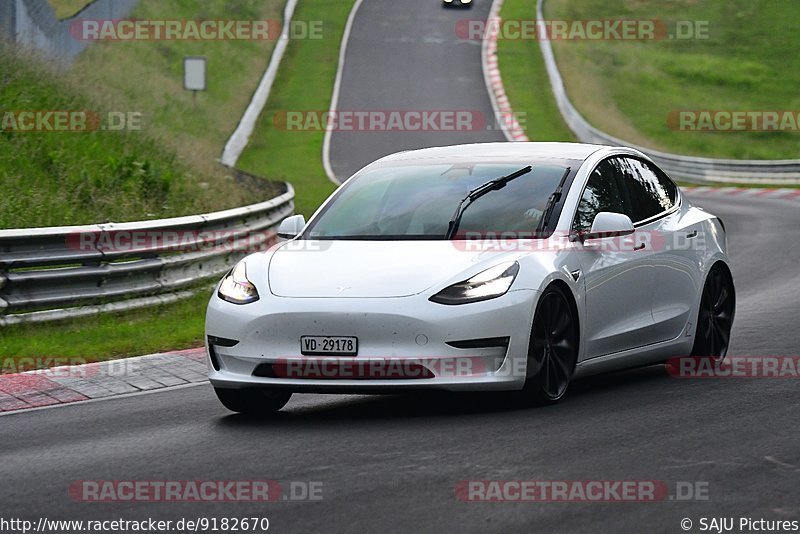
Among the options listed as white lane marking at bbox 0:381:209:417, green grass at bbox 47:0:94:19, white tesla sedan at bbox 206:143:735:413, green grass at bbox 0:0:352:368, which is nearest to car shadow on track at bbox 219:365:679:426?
white tesla sedan at bbox 206:143:735:413

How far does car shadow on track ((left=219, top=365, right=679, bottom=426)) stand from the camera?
8.44 meters

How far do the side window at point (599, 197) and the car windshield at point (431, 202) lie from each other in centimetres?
22

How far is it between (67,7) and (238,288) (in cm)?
2834

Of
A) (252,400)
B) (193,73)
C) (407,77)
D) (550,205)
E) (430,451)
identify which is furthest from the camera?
(407,77)

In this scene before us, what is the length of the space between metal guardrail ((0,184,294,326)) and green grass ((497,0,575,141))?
25806mm

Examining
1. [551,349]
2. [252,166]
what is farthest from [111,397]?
[252,166]

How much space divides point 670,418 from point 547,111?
118 feet

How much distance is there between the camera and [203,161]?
22922mm

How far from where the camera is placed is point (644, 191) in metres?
10.3

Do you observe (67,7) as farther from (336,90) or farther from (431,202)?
(431,202)

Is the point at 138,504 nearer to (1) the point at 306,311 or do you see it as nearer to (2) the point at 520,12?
(1) the point at 306,311

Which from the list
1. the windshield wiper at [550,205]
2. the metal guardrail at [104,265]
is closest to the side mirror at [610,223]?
the windshield wiper at [550,205]

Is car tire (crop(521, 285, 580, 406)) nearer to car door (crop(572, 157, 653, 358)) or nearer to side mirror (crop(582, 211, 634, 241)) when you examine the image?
car door (crop(572, 157, 653, 358))

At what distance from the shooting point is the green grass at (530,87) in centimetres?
4119
